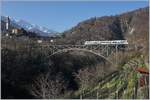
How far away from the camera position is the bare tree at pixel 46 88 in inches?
605

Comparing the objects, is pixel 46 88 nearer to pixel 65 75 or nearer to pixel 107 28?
pixel 65 75

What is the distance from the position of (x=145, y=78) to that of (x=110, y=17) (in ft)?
73.5

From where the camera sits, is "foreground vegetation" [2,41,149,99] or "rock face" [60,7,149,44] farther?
"rock face" [60,7,149,44]

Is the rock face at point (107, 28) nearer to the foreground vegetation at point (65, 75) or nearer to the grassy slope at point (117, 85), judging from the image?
the foreground vegetation at point (65, 75)

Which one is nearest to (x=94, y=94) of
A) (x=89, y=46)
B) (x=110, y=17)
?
(x=89, y=46)

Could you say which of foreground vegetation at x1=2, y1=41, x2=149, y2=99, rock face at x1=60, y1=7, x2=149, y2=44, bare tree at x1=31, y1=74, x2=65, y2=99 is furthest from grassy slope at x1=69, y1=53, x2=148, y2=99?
rock face at x1=60, y1=7, x2=149, y2=44

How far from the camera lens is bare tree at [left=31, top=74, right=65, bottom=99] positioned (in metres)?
15.4

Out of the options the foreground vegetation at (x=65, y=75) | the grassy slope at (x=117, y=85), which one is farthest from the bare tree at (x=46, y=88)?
the grassy slope at (x=117, y=85)

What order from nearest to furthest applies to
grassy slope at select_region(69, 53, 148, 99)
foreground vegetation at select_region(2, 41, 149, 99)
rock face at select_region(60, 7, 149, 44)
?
1. grassy slope at select_region(69, 53, 148, 99)
2. foreground vegetation at select_region(2, 41, 149, 99)
3. rock face at select_region(60, 7, 149, 44)

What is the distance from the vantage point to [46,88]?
16.3m

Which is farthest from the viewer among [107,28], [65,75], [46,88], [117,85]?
[107,28]

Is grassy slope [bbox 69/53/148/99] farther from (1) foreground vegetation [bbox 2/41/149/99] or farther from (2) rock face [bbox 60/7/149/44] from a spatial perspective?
(2) rock face [bbox 60/7/149/44]

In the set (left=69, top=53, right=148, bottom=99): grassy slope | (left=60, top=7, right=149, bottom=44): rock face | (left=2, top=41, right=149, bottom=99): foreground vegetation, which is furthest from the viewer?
(left=60, top=7, right=149, bottom=44): rock face

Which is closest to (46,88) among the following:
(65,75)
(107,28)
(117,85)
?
(117,85)
